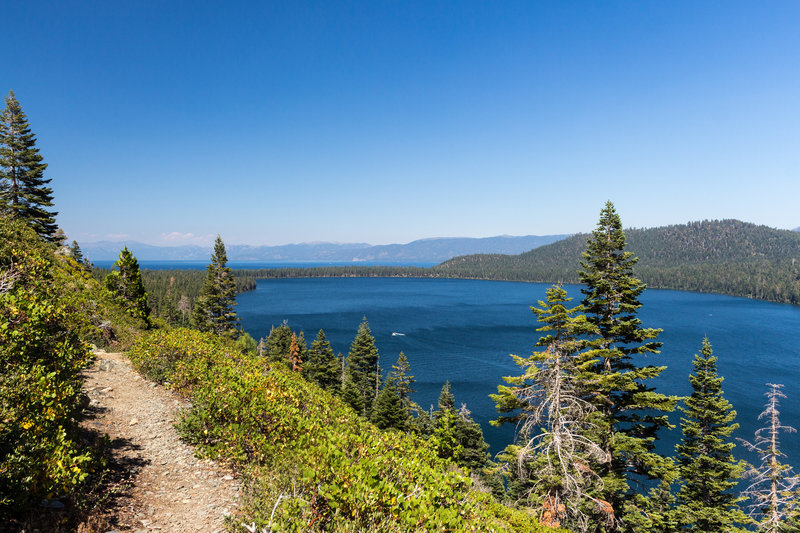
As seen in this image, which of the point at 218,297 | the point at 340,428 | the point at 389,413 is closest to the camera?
the point at 340,428

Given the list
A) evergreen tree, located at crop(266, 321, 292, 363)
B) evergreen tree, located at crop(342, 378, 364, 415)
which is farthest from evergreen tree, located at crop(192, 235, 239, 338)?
evergreen tree, located at crop(266, 321, 292, 363)

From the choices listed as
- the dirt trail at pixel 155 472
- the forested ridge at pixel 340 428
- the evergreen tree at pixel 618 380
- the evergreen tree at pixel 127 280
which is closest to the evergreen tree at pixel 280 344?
the evergreen tree at pixel 127 280

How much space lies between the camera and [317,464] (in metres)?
5.33

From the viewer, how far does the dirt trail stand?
5.42 metres

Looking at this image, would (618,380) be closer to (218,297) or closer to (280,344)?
(218,297)

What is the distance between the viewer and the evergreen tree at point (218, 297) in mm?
36369

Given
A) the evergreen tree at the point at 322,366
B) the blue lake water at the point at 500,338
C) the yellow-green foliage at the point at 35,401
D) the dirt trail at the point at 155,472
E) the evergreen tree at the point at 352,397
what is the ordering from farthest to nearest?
the blue lake water at the point at 500,338
the evergreen tree at the point at 322,366
the evergreen tree at the point at 352,397
the dirt trail at the point at 155,472
the yellow-green foliage at the point at 35,401

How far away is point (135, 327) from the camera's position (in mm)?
20344

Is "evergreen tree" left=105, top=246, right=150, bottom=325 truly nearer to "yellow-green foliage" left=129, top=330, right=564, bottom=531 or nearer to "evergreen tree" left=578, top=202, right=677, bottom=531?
"yellow-green foliage" left=129, top=330, right=564, bottom=531

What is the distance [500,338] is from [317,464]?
9133 centimetres

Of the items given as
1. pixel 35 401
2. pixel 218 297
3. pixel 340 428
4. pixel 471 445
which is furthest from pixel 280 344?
pixel 35 401

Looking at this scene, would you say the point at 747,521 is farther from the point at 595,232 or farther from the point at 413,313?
the point at 413,313

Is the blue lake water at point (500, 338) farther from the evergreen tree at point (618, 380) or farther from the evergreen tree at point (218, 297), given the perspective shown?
the evergreen tree at point (618, 380)

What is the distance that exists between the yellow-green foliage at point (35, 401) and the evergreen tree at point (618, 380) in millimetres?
15069
